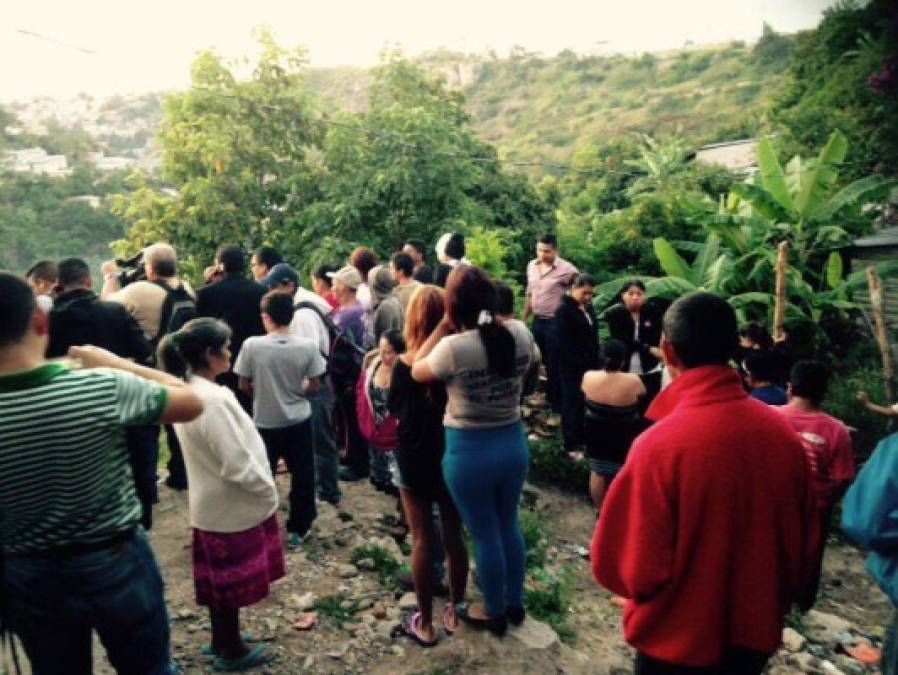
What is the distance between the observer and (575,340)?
6.36 metres

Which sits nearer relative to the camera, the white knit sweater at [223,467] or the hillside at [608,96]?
the white knit sweater at [223,467]

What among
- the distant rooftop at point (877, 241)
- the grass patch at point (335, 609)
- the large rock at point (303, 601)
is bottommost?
the grass patch at point (335, 609)

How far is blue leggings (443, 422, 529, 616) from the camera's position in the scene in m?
3.21

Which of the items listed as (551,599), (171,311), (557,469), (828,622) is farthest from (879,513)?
(557,469)

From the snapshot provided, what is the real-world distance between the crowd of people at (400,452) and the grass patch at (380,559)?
16.1 inches

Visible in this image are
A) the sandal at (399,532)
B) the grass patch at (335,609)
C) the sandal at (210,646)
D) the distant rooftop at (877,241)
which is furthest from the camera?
the distant rooftop at (877,241)

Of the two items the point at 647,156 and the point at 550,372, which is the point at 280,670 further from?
the point at 647,156

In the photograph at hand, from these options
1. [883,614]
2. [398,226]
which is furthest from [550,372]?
[398,226]

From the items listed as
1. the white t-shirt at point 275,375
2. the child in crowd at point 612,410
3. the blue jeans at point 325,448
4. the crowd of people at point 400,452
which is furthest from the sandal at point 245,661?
the child in crowd at point 612,410

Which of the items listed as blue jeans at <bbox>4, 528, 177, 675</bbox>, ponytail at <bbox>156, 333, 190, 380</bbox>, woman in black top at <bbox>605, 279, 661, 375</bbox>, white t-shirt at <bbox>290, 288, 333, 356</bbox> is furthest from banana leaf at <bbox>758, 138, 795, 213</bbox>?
blue jeans at <bbox>4, 528, 177, 675</bbox>

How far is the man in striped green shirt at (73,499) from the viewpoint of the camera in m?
1.93

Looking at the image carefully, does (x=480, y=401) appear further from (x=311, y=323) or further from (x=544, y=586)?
(x=311, y=323)

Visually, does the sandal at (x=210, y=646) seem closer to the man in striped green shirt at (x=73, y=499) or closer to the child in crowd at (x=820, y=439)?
the man in striped green shirt at (x=73, y=499)

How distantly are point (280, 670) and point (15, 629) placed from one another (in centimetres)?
156
